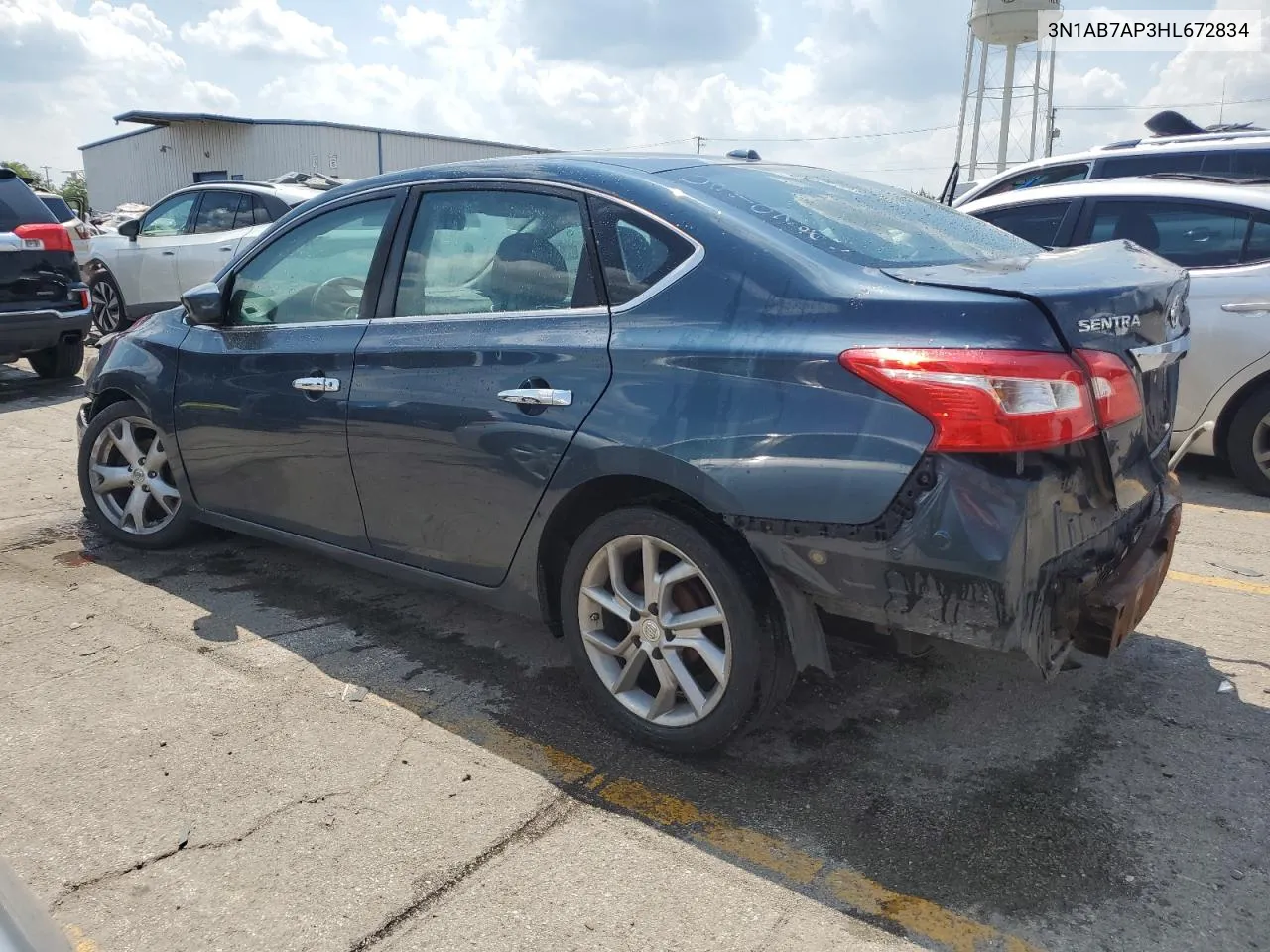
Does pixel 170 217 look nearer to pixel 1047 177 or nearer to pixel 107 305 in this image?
pixel 107 305

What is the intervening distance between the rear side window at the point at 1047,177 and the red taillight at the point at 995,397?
5.97m

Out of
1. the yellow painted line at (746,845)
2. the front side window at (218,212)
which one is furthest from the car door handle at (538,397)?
the front side window at (218,212)

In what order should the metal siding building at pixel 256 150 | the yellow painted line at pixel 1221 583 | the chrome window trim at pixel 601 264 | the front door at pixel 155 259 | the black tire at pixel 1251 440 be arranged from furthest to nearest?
1. the metal siding building at pixel 256 150
2. the front door at pixel 155 259
3. the black tire at pixel 1251 440
4. the yellow painted line at pixel 1221 583
5. the chrome window trim at pixel 601 264

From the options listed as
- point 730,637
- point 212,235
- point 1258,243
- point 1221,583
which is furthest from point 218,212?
point 1221,583

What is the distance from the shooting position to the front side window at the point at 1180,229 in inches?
223

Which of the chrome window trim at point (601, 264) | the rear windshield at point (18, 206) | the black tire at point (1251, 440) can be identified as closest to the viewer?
the chrome window trim at point (601, 264)

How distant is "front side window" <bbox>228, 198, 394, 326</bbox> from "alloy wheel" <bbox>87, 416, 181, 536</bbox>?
2.91 ft

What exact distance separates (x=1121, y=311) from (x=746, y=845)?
1.64 meters

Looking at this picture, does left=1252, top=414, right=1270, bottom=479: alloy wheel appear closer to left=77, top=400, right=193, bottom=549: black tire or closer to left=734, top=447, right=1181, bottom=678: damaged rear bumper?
left=734, top=447, right=1181, bottom=678: damaged rear bumper

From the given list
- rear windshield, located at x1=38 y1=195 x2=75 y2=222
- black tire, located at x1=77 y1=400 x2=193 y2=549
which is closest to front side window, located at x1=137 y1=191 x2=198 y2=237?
rear windshield, located at x1=38 y1=195 x2=75 y2=222

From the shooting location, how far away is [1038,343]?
2.41 metres

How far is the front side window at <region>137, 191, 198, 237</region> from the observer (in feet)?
35.9

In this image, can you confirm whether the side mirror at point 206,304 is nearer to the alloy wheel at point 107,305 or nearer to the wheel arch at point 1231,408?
the wheel arch at point 1231,408

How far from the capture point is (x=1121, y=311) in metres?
2.60
